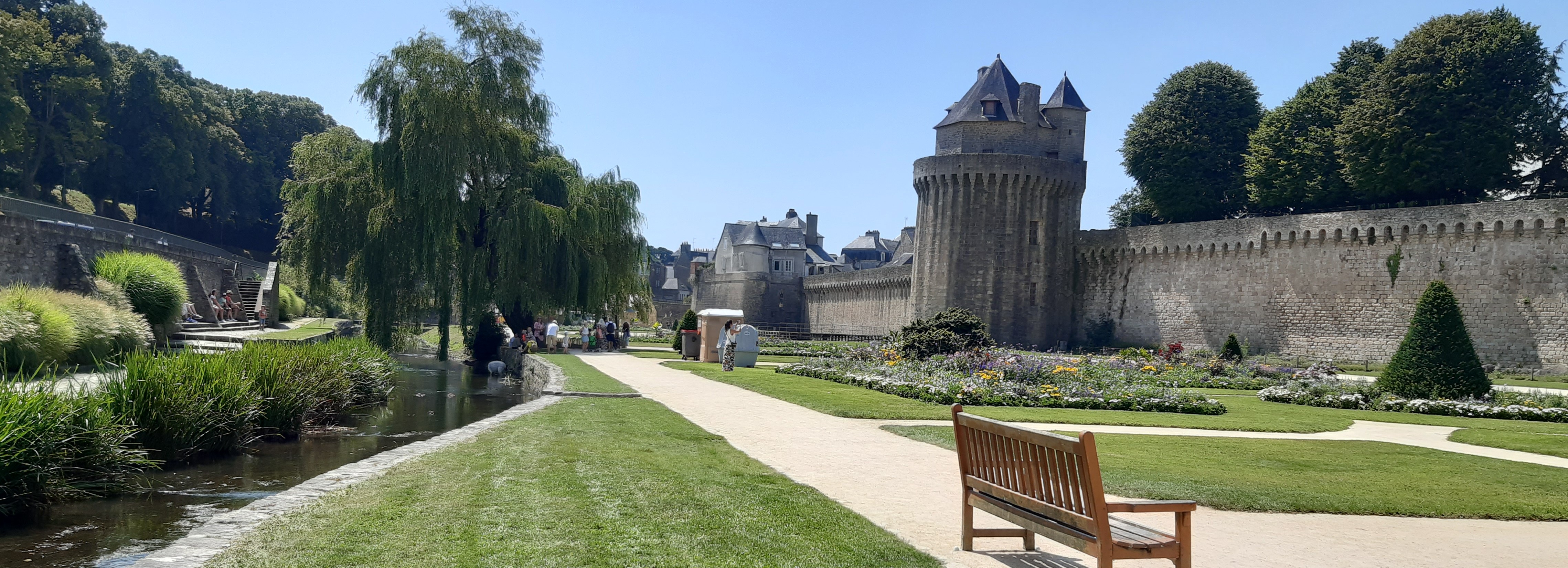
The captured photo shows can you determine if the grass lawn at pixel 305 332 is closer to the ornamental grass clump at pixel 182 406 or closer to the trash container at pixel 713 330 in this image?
the trash container at pixel 713 330

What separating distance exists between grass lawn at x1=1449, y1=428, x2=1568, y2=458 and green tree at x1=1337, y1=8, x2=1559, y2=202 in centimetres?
2334

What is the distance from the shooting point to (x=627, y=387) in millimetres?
16688

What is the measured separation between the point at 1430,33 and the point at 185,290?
3774 cm

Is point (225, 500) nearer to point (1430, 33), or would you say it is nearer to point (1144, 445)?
point (1144, 445)

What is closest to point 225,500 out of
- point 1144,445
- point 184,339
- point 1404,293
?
point 1144,445

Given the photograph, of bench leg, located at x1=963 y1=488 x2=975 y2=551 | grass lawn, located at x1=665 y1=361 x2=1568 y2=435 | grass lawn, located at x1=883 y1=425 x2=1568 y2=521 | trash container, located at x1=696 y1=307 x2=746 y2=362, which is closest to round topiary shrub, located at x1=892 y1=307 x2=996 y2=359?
grass lawn, located at x1=665 y1=361 x2=1568 y2=435

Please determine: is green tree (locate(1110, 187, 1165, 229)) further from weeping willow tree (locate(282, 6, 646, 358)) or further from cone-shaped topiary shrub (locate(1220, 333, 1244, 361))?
weeping willow tree (locate(282, 6, 646, 358))

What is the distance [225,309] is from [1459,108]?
128ft

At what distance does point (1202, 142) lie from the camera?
147ft

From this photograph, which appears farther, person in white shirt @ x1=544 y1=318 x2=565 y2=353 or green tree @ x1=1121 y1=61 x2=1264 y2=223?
green tree @ x1=1121 y1=61 x2=1264 y2=223

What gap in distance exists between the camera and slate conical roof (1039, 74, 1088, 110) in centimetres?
4772

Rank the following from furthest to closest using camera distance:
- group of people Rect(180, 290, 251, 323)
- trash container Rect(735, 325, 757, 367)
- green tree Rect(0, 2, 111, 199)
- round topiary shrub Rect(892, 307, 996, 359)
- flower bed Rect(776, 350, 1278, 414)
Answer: green tree Rect(0, 2, 111, 199) < group of people Rect(180, 290, 251, 323) < trash container Rect(735, 325, 757, 367) < round topiary shrub Rect(892, 307, 996, 359) < flower bed Rect(776, 350, 1278, 414)

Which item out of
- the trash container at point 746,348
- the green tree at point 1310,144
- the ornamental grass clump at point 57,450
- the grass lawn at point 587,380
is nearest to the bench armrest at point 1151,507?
the ornamental grass clump at point 57,450

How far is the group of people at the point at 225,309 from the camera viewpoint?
1037 inches
